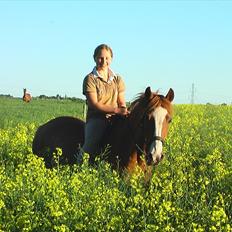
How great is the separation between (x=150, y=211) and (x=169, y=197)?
0.51 metres

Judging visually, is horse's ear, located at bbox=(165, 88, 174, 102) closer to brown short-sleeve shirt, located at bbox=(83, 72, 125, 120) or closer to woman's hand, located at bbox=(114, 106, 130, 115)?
woman's hand, located at bbox=(114, 106, 130, 115)

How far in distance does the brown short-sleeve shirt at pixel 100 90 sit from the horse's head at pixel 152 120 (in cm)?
64

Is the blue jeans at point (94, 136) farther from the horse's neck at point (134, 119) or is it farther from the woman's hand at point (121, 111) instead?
the horse's neck at point (134, 119)

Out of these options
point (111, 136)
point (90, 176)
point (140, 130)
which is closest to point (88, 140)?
point (111, 136)

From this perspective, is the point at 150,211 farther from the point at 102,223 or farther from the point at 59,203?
the point at 59,203

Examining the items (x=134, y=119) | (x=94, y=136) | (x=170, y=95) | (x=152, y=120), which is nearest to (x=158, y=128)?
(x=152, y=120)

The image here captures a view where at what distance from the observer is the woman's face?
Result: 8.20 metres

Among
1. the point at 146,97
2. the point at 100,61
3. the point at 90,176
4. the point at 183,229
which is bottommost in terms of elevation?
the point at 183,229

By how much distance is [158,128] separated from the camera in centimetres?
744

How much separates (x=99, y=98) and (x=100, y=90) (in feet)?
0.40

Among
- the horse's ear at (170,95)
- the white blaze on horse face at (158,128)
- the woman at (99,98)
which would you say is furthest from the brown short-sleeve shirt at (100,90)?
the white blaze on horse face at (158,128)

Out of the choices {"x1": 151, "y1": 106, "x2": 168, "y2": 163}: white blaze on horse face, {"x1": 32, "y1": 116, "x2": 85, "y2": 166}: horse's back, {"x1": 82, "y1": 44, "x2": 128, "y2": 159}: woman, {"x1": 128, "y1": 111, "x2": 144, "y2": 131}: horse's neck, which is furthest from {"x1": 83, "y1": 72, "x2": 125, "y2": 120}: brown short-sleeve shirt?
{"x1": 151, "y1": 106, "x2": 168, "y2": 163}: white blaze on horse face

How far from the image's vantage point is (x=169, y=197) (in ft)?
18.9

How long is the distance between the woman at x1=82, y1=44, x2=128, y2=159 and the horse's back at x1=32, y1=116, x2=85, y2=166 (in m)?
0.61
